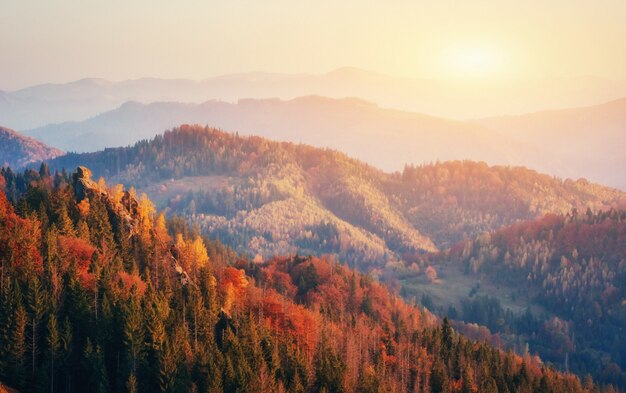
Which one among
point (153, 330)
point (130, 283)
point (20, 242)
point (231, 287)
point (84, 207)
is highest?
point (84, 207)

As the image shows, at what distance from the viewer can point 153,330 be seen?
128m

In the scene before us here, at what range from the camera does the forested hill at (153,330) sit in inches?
4769

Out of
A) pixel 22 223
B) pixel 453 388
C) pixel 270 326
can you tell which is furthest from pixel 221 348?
pixel 453 388

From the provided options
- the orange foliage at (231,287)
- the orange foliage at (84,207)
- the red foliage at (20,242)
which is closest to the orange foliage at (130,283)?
the red foliage at (20,242)

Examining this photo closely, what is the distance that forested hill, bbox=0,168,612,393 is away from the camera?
121125 millimetres

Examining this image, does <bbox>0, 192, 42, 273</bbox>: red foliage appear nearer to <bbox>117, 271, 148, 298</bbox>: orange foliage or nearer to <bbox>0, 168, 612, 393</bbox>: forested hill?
<bbox>0, 168, 612, 393</bbox>: forested hill

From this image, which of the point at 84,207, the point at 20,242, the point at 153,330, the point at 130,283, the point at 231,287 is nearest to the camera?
the point at 153,330

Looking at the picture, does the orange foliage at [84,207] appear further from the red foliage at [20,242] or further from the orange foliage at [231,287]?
the orange foliage at [231,287]

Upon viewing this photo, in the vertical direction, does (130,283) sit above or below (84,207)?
below

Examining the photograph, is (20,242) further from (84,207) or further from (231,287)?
(231,287)

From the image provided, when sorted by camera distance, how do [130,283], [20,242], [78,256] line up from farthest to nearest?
[78,256] < [130,283] < [20,242]

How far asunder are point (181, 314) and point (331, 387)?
29993 millimetres

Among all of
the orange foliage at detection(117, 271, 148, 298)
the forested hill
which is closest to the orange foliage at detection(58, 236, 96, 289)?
the forested hill

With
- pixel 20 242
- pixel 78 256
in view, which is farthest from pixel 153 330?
pixel 20 242
